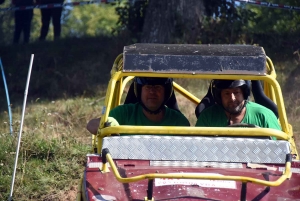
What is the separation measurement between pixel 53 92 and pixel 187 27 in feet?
7.63

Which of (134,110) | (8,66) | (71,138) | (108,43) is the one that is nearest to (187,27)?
(108,43)

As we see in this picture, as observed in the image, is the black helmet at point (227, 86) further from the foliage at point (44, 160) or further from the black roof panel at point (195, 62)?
the foliage at point (44, 160)

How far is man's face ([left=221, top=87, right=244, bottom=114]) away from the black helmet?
0.03 m

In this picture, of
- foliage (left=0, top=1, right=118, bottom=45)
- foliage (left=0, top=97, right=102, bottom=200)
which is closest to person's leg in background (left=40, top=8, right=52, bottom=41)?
foliage (left=0, top=1, right=118, bottom=45)

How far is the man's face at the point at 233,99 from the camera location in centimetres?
484

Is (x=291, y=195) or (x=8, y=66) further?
(x=8, y=66)

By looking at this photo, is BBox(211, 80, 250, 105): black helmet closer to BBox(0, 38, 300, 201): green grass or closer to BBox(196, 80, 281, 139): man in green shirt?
BBox(196, 80, 281, 139): man in green shirt

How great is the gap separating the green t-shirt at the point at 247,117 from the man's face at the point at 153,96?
36 centimetres

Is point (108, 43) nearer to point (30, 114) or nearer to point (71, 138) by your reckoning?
point (30, 114)

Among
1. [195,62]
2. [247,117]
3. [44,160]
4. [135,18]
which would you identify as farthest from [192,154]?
[135,18]

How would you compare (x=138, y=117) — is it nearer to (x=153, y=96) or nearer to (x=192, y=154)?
(x=153, y=96)

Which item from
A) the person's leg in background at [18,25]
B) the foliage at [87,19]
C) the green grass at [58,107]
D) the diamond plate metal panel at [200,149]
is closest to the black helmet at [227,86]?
the diamond plate metal panel at [200,149]

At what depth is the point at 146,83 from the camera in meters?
4.91

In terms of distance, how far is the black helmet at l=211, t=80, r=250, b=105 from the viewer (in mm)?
4797
